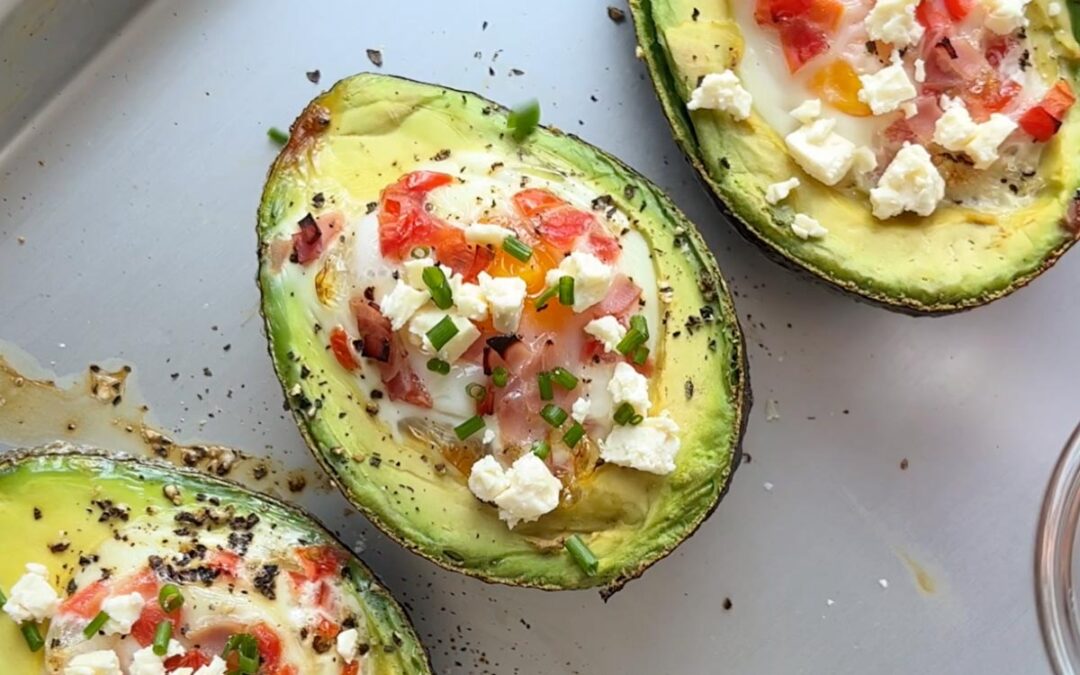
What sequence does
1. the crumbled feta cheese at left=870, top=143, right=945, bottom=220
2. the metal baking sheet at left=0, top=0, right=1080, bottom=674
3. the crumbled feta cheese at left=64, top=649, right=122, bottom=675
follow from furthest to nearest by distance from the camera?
the metal baking sheet at left=0, top=0, right=1080, bottom=674, the crumbled feta cheese at left=870, top=143, right=945, bottom=220, the crumbled feta cheese at left=64, top=649, right=122, bottom=675

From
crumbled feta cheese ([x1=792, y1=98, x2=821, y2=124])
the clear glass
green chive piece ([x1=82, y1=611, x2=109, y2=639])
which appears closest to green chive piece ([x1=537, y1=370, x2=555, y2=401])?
crumbled feta cheese ([x1=792, y1=98, x2=821, y2=124])

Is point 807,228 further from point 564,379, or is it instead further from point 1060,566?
point 1060,566

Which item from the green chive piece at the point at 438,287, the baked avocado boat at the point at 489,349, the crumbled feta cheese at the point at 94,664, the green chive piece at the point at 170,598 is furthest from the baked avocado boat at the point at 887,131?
the crumbled feta cheese at the point at 94,664

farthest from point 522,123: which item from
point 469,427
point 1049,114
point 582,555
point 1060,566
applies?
point 1060,566

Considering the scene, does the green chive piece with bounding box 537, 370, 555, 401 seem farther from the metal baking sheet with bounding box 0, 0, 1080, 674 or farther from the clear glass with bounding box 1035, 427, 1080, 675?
the clear glass with bounding box 1035, 427, 1080, 675

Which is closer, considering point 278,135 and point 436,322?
point 436,322

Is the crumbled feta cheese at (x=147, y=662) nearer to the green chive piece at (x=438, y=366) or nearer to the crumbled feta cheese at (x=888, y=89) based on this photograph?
the green chive piece at (x=438, y=366)
